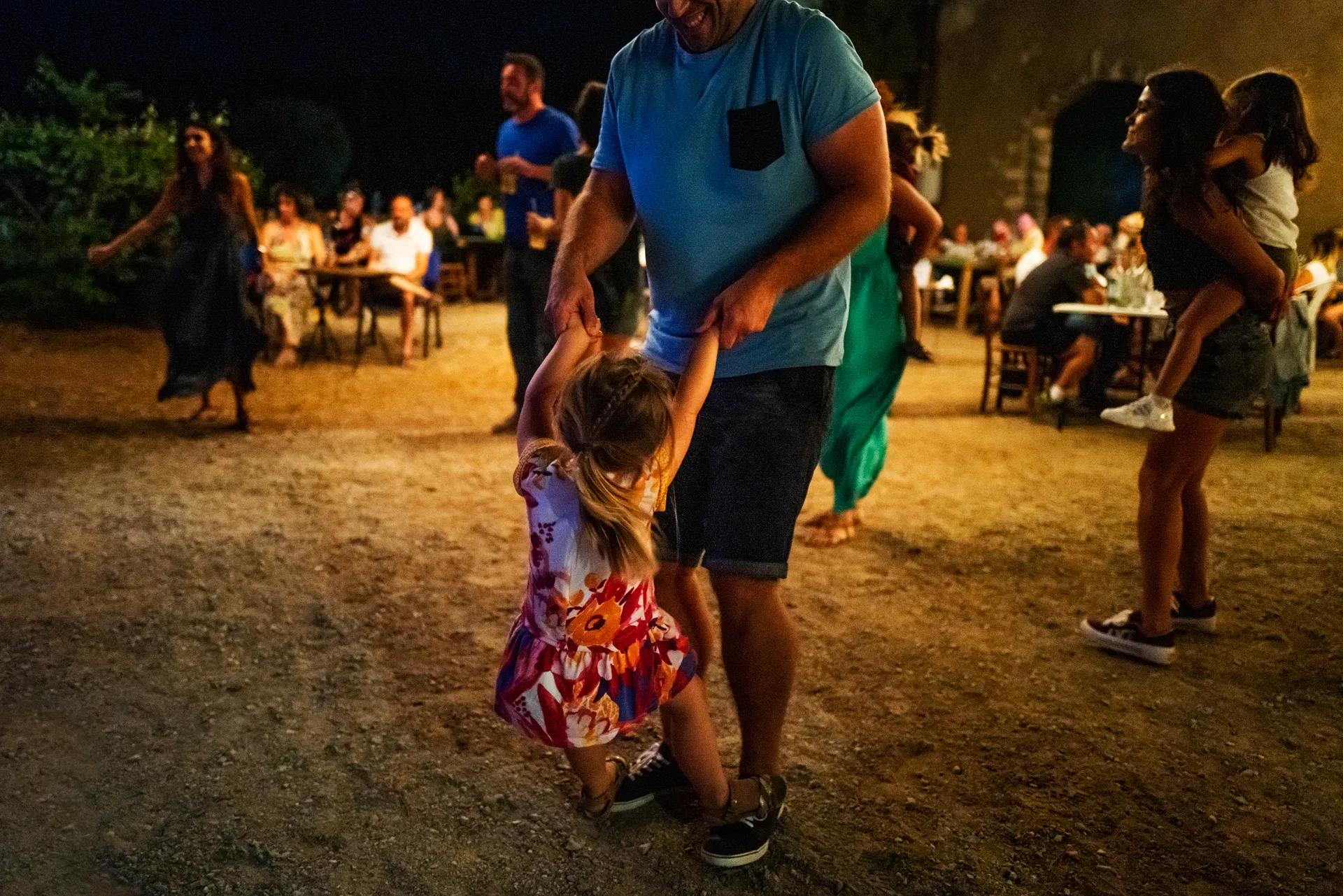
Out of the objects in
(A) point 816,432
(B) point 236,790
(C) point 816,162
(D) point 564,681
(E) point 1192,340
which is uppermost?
(C) point 816,162

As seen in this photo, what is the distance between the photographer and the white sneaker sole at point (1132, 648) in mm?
3299

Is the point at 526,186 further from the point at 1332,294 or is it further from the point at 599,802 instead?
the point at 1332,294

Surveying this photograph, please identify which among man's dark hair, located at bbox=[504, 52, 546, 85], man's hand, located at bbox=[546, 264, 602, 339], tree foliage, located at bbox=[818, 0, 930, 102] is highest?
tree foliage, located at bbox=[818, 0, 930, 102]

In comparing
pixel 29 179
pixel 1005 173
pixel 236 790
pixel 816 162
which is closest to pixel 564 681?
pixel 236 790

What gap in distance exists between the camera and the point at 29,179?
10211mm

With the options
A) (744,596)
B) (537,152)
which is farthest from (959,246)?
(744,596)

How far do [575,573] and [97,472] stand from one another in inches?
172

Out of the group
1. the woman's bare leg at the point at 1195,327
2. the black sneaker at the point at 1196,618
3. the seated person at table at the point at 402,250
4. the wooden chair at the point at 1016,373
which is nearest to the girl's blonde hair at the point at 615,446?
the woman's bare leg at the point at 1195,327

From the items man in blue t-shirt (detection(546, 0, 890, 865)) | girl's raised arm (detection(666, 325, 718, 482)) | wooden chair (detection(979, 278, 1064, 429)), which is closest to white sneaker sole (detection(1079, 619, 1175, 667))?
man in blue t-shirt (detection(546, 0, 890, 865))

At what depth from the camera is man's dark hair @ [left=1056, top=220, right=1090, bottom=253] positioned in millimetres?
7387

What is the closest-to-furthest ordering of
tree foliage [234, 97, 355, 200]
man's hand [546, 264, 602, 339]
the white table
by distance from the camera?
man's hand [546, 264, 602, 339]
the white table
tree foliage [234, 97, 355, 200]

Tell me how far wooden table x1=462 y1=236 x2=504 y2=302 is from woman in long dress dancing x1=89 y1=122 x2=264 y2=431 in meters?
8.93

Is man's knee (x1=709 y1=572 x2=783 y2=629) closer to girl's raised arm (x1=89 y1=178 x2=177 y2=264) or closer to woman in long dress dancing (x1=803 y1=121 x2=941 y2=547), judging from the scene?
woman in long dress dancing (x1=803 y1=121 x2=941 y2=547)

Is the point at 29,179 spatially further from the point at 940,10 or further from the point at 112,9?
the point at 940,10
